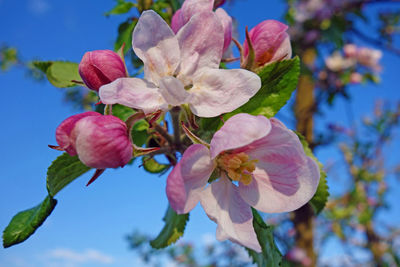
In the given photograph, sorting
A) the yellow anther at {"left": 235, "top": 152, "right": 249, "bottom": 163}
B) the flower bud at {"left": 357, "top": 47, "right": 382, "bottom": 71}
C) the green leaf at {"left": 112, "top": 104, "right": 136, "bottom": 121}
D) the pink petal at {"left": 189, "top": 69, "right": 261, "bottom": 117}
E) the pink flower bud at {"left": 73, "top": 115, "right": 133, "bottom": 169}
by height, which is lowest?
the flower bud at {"left": 357, "top": 47, "right": 382, "bottom": 71}

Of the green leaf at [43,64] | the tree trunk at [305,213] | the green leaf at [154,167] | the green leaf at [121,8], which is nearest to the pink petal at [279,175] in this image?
the green leaf at [154,167]

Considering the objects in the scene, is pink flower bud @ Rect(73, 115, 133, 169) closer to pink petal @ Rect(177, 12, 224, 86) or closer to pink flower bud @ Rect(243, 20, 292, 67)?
pink petal @ Rect(177, 12, 224, 86)

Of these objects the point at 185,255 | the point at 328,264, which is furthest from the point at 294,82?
the point at 328,264

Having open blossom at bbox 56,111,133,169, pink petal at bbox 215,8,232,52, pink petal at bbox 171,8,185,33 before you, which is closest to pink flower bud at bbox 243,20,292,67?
pink petal at bbox 215,8,232,52

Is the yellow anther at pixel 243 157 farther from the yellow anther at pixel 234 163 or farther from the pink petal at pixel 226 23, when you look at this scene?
the pink petal at pixel 226 23

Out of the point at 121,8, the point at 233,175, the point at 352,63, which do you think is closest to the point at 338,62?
the point at 352,63

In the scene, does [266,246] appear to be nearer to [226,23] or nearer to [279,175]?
[279,175]

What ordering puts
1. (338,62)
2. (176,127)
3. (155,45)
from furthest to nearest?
(338,62)
(176,127)
(155,45)
